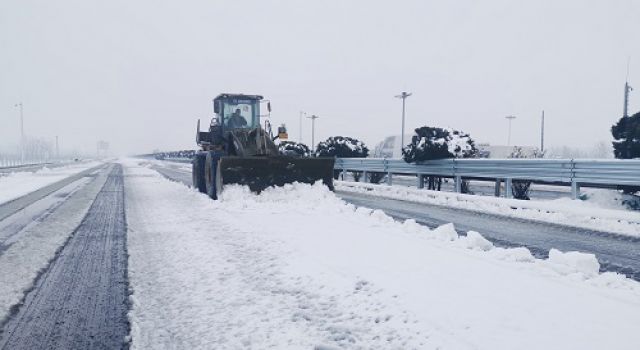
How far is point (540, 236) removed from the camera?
22.3 ft

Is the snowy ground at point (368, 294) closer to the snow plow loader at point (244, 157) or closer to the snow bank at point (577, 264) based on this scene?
the snow bank at point (577, 264)

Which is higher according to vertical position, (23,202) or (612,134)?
(612,134)

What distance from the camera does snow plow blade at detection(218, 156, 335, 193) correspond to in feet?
36.1

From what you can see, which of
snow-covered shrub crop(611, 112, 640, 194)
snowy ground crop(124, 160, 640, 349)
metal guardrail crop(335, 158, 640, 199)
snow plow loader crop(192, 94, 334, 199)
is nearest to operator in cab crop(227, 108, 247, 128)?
snow plow loader crop(192, 94, 334, 199)

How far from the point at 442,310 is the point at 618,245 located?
424 centimetres

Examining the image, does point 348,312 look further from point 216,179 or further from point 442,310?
point 216,179

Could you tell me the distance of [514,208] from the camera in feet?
34.9

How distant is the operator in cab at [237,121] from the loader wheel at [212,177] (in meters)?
1.46

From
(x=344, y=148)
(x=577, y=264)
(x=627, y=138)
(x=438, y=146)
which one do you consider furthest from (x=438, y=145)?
(x=577, y=264)

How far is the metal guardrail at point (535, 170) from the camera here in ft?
30.7

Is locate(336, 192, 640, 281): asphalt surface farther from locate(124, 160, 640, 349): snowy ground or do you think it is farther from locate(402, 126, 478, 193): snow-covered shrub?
locate(402, 126, 478, 193): snow-covered shrub

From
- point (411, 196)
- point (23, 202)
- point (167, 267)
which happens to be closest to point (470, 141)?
point (411, 196)

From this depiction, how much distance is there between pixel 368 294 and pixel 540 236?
13.9 ft

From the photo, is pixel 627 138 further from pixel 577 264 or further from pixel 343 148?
pixel 343 148
